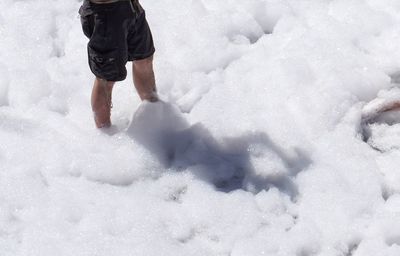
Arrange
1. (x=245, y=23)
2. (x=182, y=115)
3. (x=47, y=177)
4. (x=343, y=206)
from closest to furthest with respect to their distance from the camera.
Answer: (x=343, y=206) < (x=47, y=177) < (x=182, y=115) < (x=245, y=23)

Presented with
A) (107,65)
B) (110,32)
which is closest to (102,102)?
(107,65)

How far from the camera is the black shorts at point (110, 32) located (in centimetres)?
239

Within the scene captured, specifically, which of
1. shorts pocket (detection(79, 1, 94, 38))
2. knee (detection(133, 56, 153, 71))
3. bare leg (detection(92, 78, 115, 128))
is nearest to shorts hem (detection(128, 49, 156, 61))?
knee (detection(133, 56, 153, 71))

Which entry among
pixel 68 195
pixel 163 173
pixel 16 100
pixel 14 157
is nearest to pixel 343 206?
pixel 163 173

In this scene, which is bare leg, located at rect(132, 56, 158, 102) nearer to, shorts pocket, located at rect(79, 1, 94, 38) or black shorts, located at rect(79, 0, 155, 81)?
black shorts, located at rect(79, 0, 155, 81)

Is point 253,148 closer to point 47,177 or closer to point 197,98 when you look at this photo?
point 197,98

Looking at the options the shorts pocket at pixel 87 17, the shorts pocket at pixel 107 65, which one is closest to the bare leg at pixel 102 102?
the shorts pocket at pixel 107 65

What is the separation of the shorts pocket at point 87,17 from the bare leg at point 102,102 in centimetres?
26

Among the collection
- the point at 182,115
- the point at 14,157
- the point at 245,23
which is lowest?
the point at 14,157

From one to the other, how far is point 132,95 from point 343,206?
4.21ft

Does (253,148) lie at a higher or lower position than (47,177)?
higher

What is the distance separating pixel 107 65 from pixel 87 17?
23 cm

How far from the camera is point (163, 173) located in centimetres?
266

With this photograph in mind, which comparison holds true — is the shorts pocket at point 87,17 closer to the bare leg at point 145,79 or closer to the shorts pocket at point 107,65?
the shorts pocket at point 107,65
